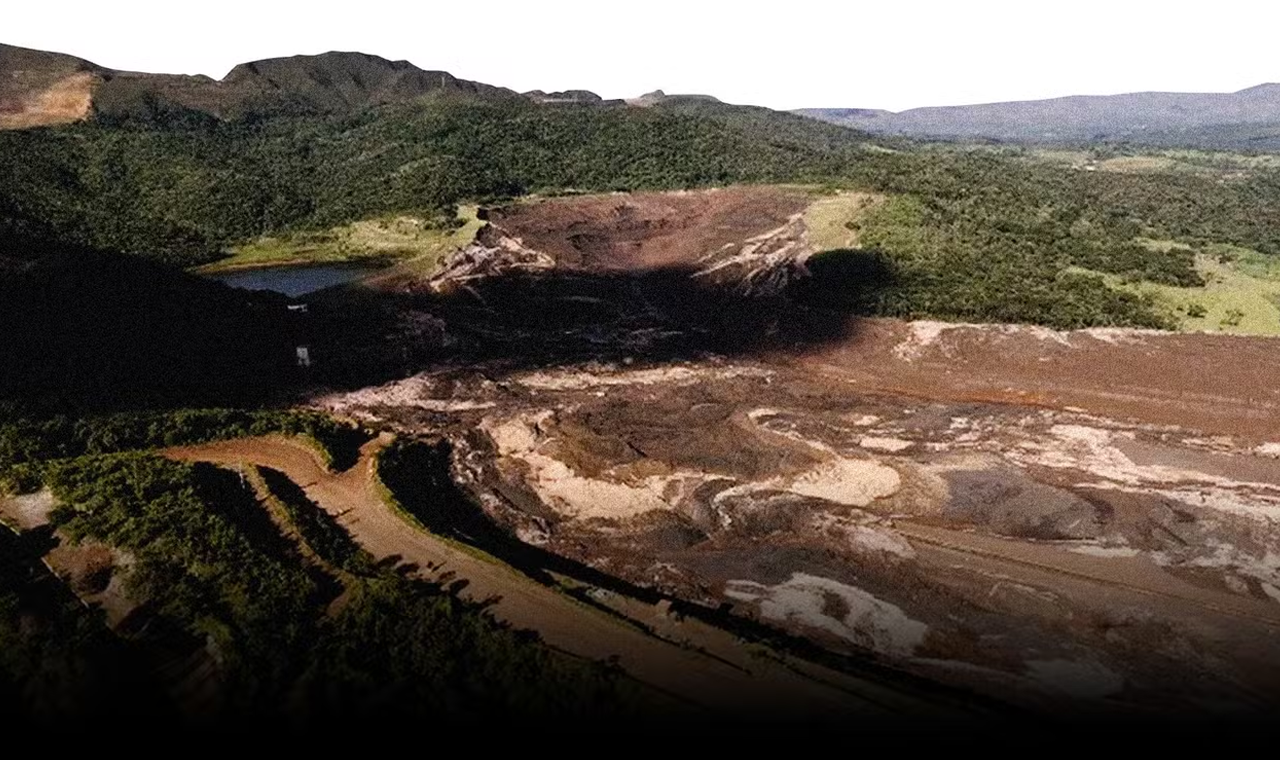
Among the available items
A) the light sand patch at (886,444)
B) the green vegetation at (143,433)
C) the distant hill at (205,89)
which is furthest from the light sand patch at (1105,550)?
the distant hill at (205,89)

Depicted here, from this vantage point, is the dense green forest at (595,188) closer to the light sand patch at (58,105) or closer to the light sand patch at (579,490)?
the light sand patch at (58,105)

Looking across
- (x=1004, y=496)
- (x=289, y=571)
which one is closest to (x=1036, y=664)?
(x=1004, y=496)

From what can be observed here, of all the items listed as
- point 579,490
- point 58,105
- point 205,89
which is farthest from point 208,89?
point 579,490

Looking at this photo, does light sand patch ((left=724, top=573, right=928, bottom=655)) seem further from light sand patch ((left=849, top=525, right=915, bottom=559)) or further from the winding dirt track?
the winding dirt track

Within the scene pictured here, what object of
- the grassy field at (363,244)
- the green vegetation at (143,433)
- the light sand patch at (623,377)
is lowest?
the light sand patch at (623,377)

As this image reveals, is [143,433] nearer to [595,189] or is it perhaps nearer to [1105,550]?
[1105,550]

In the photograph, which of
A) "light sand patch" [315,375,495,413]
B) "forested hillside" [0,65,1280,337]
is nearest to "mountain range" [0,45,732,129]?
"forested hillside" [0,65,1280,337]
